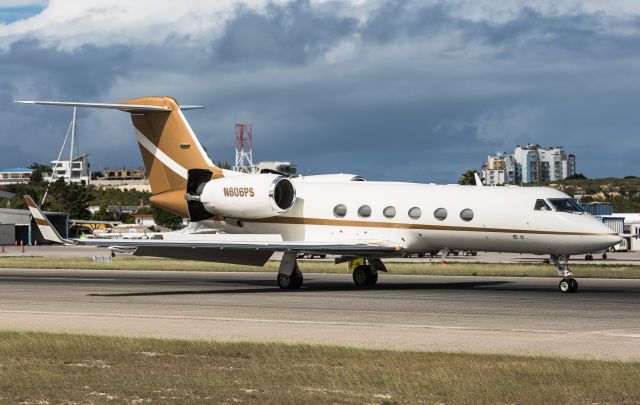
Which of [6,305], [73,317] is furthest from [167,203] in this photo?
[73,317]

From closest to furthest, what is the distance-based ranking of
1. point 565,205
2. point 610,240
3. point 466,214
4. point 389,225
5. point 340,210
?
point 610,240 → point 565,205 → point 466,214 → point 389,225 → point 340,210

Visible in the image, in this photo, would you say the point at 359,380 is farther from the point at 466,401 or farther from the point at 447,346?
the point at 447,346

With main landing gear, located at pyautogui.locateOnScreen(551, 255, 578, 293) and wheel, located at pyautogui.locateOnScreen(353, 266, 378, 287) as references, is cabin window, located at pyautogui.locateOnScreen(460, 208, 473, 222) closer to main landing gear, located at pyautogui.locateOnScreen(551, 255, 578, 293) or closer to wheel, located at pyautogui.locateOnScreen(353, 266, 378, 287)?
main landing gear, located at pyautogui.locateOnScreen(551, 255, 578, 293)

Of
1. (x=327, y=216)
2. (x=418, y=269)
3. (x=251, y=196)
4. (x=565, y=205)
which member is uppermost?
(x=251, y=196)

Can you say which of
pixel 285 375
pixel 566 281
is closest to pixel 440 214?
pixel 566 281

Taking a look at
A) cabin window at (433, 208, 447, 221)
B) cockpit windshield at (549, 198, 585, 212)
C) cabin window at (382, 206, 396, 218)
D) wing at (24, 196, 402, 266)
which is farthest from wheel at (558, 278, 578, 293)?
cabin window at (382, 206, 396, 218)

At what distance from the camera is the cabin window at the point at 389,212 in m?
31.4

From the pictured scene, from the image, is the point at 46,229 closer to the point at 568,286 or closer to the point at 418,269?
the point at 568,286

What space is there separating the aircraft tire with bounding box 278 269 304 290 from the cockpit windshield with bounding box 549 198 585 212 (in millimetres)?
8000

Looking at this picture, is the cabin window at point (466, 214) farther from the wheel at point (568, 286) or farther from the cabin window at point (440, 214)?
the wheel at point (568, 286)

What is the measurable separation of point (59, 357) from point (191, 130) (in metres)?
19.7

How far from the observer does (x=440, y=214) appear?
101 ft

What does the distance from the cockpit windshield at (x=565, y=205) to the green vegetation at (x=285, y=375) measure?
14565 mm

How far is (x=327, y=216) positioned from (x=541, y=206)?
6706mm
